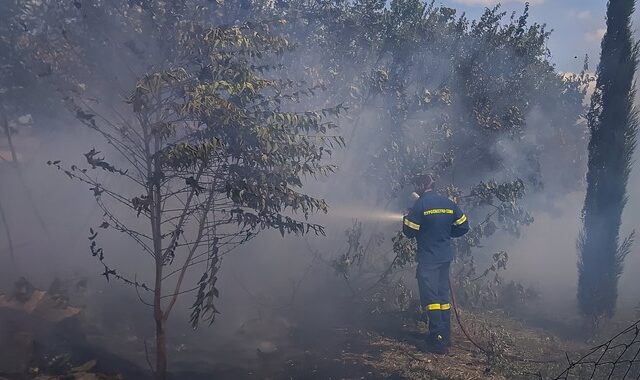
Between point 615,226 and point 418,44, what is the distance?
4778 millimetres

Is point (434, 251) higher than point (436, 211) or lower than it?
lower

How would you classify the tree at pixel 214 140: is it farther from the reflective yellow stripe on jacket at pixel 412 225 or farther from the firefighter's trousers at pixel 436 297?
the firefighter's trousers at pixel 436 297

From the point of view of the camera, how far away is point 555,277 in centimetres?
1285

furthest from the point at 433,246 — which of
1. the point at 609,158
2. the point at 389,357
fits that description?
the point at 609,158

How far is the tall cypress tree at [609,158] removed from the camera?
8.38 m

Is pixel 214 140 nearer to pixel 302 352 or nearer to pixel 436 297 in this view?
pixel 302 352

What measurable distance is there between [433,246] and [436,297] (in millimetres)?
702

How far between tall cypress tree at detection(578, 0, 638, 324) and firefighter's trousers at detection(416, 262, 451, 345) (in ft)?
11.1

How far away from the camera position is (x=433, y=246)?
6766 millimetres

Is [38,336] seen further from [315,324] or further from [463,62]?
[463,62]

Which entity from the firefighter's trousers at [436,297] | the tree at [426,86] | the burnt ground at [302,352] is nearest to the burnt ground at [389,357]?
the burnt ground at [302,352]

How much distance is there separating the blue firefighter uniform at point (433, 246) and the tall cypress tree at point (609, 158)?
3.46m

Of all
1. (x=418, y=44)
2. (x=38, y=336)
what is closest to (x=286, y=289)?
(x=38, y=336)

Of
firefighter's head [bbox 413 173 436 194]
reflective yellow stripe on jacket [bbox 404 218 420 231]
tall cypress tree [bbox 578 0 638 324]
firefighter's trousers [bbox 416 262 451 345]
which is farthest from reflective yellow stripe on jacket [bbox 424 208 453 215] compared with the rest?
tall cypress tree [bbox 578 0 638 324]
